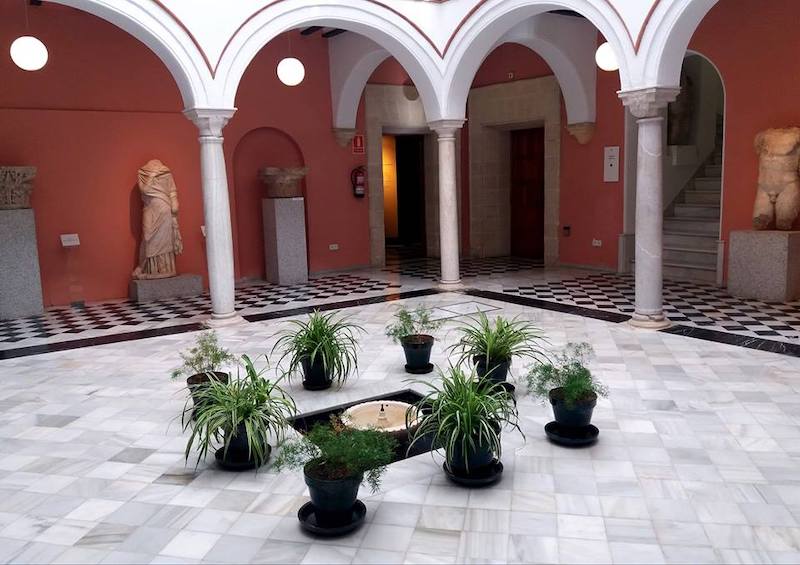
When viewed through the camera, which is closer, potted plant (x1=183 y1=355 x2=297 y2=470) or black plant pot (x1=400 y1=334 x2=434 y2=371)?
potted plant (x1=183 y1=355 x2=297 y2=470)

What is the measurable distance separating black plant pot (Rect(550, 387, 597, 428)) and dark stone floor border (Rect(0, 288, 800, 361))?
116 inches

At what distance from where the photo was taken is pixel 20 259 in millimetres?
8930

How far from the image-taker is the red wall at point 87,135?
9305mm

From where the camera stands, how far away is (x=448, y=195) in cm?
1000

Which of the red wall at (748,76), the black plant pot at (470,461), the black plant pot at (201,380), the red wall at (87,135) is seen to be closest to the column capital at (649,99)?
the red wall at (748,76)

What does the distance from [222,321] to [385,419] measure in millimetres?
4104

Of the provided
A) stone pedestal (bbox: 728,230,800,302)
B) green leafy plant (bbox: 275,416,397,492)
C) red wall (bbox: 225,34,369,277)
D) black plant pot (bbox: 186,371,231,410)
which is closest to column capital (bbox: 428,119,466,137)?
red wall (bbox: 225,34,369,277)

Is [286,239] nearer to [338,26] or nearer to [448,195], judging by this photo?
[448,195]

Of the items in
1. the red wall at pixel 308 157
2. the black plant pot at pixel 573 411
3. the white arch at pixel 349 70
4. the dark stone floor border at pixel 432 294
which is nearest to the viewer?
the black plant pot at pixel 573 411

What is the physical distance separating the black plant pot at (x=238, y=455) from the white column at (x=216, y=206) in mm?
4200

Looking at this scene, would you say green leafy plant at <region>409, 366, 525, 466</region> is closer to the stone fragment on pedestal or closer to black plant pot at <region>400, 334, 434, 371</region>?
black plant pot at <region>400, 334, 434, 371</region>

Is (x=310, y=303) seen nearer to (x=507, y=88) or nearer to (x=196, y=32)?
(x=196, y=32)

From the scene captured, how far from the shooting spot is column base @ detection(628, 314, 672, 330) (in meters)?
7.23

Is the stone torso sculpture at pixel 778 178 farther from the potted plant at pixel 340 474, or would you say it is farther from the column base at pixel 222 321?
the potted plant at pixel 340 474
